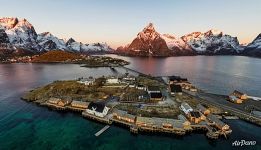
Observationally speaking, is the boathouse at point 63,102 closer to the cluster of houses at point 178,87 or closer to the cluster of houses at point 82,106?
the cluster of houses at point 82,106

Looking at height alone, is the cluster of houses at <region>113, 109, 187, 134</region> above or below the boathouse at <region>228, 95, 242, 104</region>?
below

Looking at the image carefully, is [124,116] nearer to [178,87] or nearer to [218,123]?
[218,123]

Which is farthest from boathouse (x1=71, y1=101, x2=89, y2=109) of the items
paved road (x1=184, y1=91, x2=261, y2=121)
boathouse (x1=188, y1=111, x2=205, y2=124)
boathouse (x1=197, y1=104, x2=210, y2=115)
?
paved road (x1=184, y1=91, x2=261, y2=121)

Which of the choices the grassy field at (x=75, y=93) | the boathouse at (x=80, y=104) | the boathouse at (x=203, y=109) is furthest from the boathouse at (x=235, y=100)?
the boathouse at (x=80, y=104)

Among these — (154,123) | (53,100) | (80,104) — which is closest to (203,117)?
(154,123)

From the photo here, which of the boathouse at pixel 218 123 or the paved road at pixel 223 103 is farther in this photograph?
the paved road at pixel 223 103

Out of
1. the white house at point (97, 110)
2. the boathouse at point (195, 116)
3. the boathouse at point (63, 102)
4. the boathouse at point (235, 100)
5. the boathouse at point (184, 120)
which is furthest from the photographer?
the boathouse at point (235, 100)

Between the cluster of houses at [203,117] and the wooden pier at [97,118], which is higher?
the cluster of houses at [203,117]

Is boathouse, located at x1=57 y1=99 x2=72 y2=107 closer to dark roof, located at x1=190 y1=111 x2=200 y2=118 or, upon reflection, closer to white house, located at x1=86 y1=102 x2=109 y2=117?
white house, located at x1=86 y1=102 x2=109 y2=117

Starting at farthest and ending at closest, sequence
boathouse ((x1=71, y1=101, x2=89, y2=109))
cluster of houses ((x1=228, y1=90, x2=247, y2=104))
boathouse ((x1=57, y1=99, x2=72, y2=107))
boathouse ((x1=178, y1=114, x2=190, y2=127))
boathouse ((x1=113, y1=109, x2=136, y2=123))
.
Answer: cluster of houses ((x1=228, y1=90, x2=247, y2=104))
boathouse ((x1=57, y1=99, x2=72, y2=107))
boathouse ((x1=71, y1=101, x2=89, y2=109))
boathouse ((x1=113, y1=109, x2=136, y2=123))
boathouse ((x1=178, y1=114, x2=190, y2=127))
